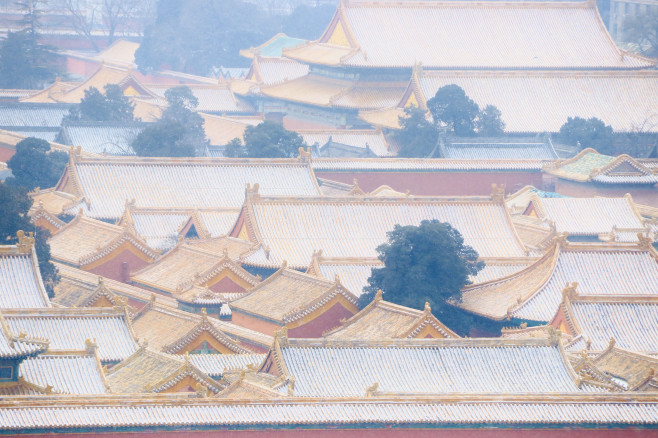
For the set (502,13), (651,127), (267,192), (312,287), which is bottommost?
(312,287)

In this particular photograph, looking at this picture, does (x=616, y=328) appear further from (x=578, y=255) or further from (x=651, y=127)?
(x=651, y=127)

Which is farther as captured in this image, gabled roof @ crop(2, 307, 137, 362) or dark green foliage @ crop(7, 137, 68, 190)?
dark green foliage @ crop(7, 137, 68, 190)

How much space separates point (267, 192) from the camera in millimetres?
56031

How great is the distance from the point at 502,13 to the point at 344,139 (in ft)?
55.0

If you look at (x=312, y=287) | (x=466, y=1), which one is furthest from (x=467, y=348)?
(x=466, y=1)

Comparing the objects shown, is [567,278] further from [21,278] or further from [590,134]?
[590,134]

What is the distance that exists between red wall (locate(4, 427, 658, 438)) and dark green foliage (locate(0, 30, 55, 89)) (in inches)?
2490

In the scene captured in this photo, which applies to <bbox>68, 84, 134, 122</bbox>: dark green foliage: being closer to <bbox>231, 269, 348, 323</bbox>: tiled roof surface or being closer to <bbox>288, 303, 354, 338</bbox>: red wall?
<bbox>231, 269, 348, 323</bbox>: tiled roof surface

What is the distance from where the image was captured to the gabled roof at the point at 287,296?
4041 cm

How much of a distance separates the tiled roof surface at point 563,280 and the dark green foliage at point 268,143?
65.3 ft

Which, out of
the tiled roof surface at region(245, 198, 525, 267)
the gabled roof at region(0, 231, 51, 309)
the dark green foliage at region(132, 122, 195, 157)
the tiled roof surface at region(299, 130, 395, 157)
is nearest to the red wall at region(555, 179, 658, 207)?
the tiled roof surface at region(245, 198, 525, 267)

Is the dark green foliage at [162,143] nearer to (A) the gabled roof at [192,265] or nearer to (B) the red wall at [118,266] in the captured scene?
(A) the gabled roof at [192,265]

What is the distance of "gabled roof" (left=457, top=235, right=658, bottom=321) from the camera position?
1620 inches

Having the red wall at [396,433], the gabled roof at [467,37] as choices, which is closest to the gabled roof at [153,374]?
the red wall at [396,433]
